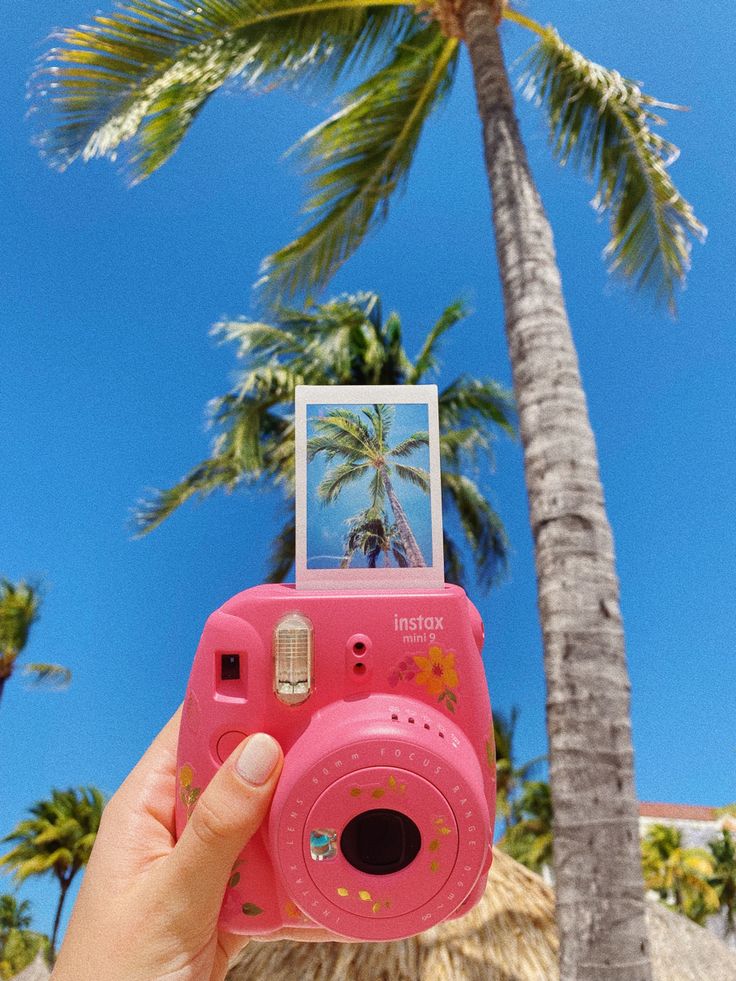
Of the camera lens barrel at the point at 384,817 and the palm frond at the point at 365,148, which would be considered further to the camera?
the palm frond at the point at 365,148

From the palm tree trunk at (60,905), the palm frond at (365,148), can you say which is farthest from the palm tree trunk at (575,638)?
the palm tree trunk at (60,905)

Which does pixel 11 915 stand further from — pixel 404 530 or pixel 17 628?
pixel 404 530

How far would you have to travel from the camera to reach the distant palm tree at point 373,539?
4.15 feet

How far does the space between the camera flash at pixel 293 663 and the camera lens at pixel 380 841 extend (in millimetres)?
203

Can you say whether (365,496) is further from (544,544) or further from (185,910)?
(544,544)

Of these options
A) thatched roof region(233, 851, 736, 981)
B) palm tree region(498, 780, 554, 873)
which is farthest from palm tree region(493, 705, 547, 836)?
thatched roof region(233, 851, 736, 981)

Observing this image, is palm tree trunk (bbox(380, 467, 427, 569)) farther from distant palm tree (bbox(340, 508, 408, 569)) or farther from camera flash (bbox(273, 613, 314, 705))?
camera flash (bbox(273, 613, 314, 705))

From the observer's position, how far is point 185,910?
1.22 meters

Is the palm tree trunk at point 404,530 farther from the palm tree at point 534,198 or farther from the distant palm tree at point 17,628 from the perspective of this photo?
the distant palm tree at point 17,628

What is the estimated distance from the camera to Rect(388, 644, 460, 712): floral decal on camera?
4.04ft

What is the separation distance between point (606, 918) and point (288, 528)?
24.0 ft

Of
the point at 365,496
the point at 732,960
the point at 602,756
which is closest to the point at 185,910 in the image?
the point at 365,496

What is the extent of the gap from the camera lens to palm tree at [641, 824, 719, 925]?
24412mm

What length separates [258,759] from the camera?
116cm
